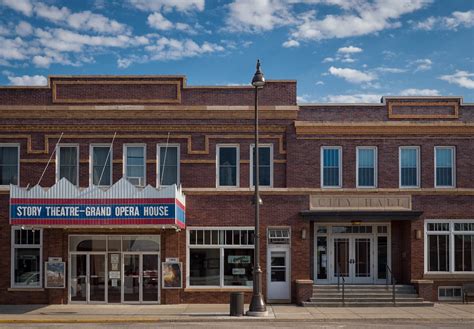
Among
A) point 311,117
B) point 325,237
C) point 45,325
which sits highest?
point 311,117

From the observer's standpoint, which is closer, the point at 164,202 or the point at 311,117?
the point at 164,202

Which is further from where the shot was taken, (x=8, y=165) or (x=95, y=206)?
(x=8, y=165)

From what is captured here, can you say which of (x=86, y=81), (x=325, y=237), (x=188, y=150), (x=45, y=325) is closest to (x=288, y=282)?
(x=325, y=237)

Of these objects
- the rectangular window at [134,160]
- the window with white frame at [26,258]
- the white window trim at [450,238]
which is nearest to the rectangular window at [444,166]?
the white window trim at [450,238]

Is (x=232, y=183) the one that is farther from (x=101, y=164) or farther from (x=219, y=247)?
(x=101, y=164)

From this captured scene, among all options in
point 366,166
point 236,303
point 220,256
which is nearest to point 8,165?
point 220,256

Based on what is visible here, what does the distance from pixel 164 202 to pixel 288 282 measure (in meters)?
6.49

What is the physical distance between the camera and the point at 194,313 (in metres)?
23.0

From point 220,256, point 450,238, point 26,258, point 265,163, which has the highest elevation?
point 265,163

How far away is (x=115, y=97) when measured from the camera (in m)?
26.6

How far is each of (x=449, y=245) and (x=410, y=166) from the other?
11.4 feet

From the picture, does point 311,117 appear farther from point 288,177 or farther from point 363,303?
point 363,303

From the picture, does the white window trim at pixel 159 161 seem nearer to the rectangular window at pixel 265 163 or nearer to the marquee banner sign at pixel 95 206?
the rectangular window at pixel 265 163

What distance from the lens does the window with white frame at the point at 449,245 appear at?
26.5 m
